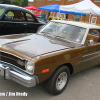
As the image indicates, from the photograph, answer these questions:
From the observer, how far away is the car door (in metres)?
3.55

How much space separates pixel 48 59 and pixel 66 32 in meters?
1.59

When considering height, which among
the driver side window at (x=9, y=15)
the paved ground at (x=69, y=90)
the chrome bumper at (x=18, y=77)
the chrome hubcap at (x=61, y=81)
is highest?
the driver side window at (x=9, y=15)

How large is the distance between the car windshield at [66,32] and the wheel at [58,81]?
109 centimetres

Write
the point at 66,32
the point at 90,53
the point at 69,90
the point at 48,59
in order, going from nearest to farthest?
the point at 48,59, the point at 69,90, the point at 90,53, the point at 66,32

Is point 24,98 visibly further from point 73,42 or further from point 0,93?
point 73,42

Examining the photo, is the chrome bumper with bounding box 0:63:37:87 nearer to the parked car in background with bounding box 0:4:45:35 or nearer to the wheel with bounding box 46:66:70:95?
the wheel with bounding box 46:66:70:95

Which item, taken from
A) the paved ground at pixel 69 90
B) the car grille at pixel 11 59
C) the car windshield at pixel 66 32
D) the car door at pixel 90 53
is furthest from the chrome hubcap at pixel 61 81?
the car windshield at pixel 66 32

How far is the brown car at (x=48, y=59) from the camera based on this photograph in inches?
96.5

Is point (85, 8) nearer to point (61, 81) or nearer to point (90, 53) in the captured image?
point (90, 53)

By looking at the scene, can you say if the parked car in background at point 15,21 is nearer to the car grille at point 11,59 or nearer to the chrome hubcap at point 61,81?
the car grille at point 11,59

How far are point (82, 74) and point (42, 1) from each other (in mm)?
33158

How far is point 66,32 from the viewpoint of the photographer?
3.86 metres

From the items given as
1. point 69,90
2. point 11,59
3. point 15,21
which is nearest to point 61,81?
point 69,90

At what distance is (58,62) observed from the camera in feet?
8.98
